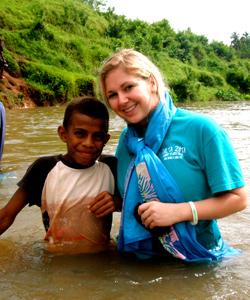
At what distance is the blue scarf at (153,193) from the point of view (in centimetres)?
233

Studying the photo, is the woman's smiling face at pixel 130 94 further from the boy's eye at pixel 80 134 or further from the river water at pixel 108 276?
the river water at pixel 108 276

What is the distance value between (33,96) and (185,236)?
66.0 ft

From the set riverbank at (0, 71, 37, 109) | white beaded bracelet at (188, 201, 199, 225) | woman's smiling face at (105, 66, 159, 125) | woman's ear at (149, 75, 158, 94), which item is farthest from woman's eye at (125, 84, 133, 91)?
riverbank at (0, 71, 37, 109)

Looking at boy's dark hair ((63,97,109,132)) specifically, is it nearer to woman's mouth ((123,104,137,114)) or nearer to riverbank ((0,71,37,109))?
woman's mouth ((123,104,137,114))

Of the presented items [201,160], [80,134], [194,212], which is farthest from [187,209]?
[80,134]

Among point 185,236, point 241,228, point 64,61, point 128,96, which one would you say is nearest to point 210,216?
point 185,236

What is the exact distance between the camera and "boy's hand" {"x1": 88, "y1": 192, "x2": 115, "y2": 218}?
2.62 metres

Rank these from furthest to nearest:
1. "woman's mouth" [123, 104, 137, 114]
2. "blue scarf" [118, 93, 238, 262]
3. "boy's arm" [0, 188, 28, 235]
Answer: "boy's arm" [0, 188, 28, 235] → "woman's mouth" [123, 104, 137, 114] → "blue scarf" [118, 93, 238, 262]

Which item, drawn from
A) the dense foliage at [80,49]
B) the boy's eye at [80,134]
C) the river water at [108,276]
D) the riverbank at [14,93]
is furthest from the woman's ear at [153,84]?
the riverbank at [14,93]

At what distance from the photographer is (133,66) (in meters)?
2.40

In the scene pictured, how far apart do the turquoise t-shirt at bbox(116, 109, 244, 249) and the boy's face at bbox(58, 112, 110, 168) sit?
1.31 ft

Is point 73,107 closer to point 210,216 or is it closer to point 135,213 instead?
point 135,213

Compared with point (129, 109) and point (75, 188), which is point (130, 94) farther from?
point (75, 188)

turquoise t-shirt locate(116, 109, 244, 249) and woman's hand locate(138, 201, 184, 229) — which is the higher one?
turquoise t-shirt locate(116, 109, 244, 249)
